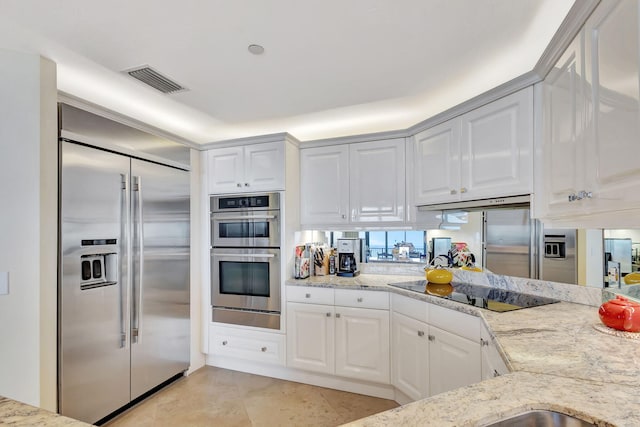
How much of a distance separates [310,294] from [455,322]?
4.18 ft

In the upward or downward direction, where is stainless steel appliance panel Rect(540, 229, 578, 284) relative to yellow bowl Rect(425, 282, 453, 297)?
upward

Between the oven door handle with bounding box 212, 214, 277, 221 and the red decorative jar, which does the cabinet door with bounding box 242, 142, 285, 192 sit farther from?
the red decorative jar

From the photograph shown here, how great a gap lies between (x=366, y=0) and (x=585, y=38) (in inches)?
35.4

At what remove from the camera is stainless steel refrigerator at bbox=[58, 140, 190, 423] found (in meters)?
2.13

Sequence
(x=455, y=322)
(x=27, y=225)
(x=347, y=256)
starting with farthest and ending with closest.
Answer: (x=347, y=256), (x=455, y=322), (x=27, y=225)

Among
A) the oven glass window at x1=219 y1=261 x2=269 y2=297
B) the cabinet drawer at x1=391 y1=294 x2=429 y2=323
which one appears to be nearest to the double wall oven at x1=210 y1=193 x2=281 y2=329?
the oven glass window at x1=219 y1=261 x2=269 y2=297

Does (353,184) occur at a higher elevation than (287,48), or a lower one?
lower

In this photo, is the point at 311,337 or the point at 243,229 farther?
the point at 243,229

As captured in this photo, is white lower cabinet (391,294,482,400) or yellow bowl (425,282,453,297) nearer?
white lower cabinet (391,294,482,400)

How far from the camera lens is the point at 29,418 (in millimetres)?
786

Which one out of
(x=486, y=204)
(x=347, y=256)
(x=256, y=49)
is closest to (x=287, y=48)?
(x=256, y=49)

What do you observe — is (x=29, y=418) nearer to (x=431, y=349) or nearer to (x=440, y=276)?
(x=431, y=349)

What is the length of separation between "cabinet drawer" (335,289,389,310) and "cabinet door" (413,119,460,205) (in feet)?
2.81

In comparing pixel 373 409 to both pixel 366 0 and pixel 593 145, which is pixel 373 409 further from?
pixel 366 0
